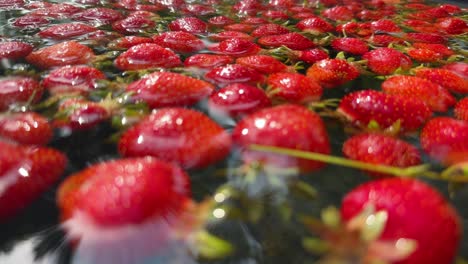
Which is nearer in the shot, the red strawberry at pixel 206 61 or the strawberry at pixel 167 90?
the strawberry at pixel 167 90

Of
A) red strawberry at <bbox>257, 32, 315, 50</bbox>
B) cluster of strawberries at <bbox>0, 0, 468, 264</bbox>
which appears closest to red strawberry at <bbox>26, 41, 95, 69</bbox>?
cluster of strawberries at <bbox>0, 0, 468, 264</bbox>

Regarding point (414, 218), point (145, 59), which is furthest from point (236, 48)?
point (414, 218)

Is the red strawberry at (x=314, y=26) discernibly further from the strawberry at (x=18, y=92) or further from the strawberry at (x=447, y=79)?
the strawberry at (x=18, y=92)

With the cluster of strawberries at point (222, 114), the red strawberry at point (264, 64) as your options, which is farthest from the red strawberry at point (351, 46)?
the red strawberry at point (264, 64)

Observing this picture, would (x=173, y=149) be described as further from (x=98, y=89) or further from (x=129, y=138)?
(x=98, y=89)

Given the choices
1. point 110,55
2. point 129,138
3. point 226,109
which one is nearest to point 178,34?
point 110,55

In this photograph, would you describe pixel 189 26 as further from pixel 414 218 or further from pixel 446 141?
pixel 414 218
